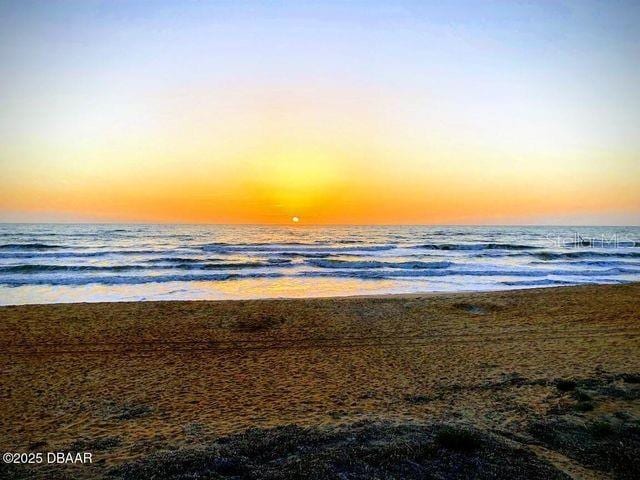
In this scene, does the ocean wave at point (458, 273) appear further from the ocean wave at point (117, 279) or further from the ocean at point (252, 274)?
the ocean wave at point (117, 279)

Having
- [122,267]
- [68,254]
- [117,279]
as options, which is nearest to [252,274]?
[117,279]

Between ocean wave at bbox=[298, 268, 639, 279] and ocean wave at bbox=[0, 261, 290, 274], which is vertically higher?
ocean wave at bbox=[0, 261, 290, 274]

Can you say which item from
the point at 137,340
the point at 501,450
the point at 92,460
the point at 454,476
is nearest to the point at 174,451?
the point at 92,460

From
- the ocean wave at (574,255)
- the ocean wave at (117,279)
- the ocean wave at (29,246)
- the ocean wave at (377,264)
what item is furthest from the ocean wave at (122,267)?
the ocean wave at (574,255)

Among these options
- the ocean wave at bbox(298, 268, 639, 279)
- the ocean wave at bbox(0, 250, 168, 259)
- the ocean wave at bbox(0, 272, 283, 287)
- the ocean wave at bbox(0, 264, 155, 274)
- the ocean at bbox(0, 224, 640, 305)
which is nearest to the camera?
the ocean at bbox(0, 224, 640, 305)

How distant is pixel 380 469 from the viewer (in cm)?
408

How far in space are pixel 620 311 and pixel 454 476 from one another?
1255 centimetres

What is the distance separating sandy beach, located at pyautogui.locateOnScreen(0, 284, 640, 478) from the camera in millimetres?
4562

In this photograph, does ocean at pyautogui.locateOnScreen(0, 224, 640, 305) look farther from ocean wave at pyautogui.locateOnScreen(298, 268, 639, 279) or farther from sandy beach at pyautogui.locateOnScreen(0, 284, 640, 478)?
sandy beach at pyautogui.locateOnScreen(0, 284, 640, 478)

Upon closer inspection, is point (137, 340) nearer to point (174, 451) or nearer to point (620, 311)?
point (174, 451)

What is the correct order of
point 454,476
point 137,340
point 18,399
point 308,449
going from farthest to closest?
point 137,340
point 18,399
point 308,449
point 454,476

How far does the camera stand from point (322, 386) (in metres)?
7.58

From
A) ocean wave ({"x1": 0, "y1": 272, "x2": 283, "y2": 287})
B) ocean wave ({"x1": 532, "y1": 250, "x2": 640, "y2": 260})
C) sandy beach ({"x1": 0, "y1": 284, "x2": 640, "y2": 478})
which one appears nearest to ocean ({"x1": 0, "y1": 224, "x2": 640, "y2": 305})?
ocean wave ({"x1": 0, "y1": 272, "x2": 283, "y2": 287})

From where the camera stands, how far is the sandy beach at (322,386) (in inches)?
180
